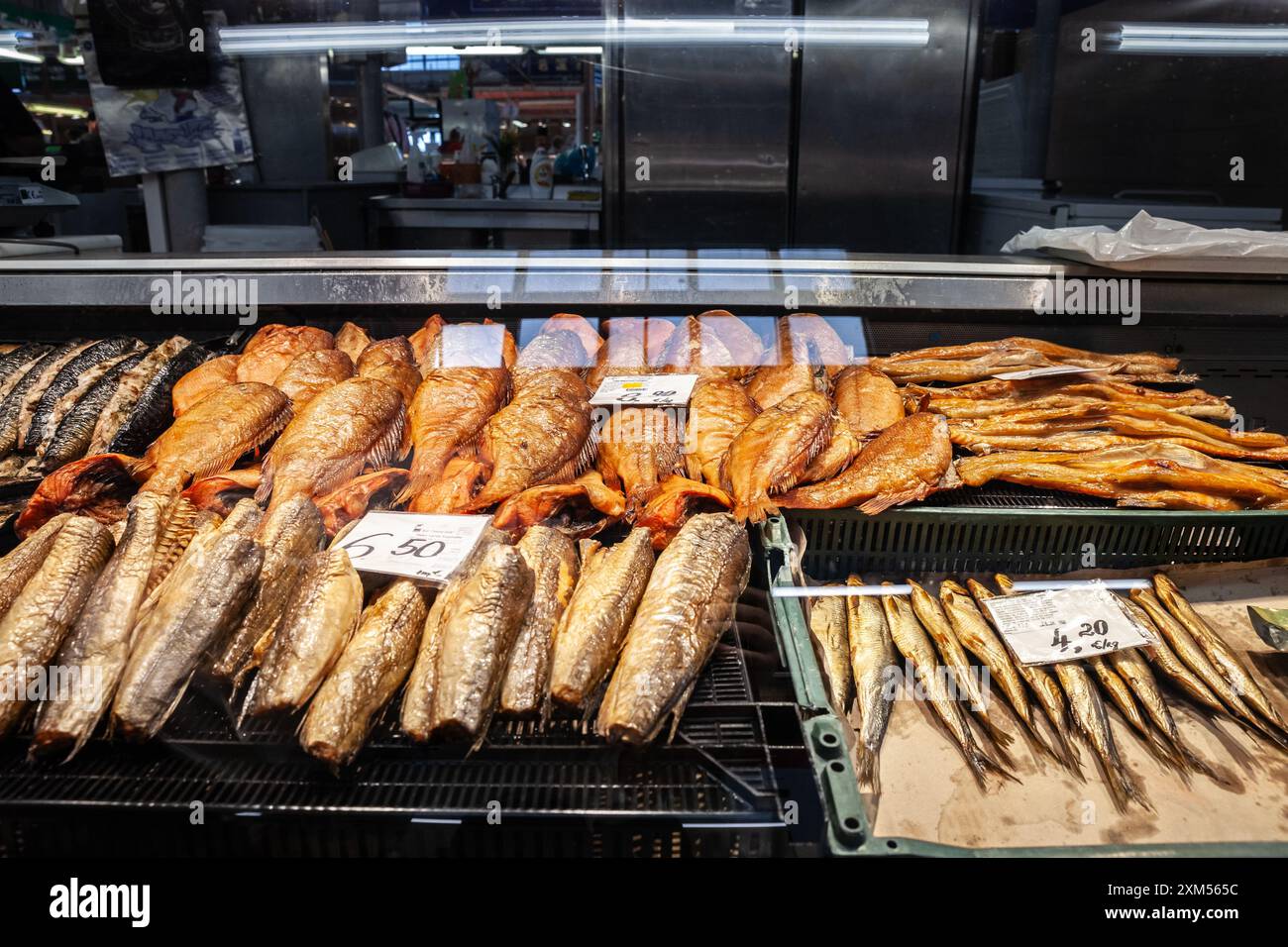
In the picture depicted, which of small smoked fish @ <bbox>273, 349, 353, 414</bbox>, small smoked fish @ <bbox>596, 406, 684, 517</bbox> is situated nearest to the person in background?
small smoked fish @ <bbox>273, 349, 353, 414</bbox>

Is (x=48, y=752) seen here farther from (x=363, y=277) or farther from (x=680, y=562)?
(x=363, y=277)

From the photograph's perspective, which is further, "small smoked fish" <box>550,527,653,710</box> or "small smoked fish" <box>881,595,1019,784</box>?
"small smoked fish" <box>881,595,1019,784</box>

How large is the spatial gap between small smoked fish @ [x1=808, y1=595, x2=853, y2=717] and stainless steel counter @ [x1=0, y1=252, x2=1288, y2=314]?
55.5 inches

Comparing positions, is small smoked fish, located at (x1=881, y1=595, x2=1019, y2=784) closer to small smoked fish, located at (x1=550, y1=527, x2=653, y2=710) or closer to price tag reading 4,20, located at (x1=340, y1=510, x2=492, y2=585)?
small smoked fish, located at (x1=550, y1=527, x2=653, y2=710)

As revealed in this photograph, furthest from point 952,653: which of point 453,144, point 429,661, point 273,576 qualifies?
point 453,144

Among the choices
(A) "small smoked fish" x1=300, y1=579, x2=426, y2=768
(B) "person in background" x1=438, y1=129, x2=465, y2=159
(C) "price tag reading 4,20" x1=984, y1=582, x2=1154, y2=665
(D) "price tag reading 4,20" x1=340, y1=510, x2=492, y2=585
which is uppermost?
(B) "person in background" x1=438, y1=129, x2=465, y2=159

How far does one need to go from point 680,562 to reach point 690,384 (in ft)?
3.47

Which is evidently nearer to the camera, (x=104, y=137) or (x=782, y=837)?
(x=782, y=837)

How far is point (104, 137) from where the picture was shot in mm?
6570

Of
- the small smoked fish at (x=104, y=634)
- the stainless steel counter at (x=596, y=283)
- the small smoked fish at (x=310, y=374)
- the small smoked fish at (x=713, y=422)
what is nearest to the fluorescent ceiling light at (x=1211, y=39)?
the stainless steel counter at (x=596, y=283)

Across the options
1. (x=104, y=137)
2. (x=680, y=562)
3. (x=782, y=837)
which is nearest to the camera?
(x=782, y=837)

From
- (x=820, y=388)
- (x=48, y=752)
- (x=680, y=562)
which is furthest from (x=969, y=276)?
(x=48, y=752)

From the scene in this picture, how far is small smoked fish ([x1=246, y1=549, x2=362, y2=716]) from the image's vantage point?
1671 millimetres

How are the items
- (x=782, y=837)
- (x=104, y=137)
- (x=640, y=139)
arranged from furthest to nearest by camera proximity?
(x=104, y=137), (x=640, y=139), (x=782, y=837)
